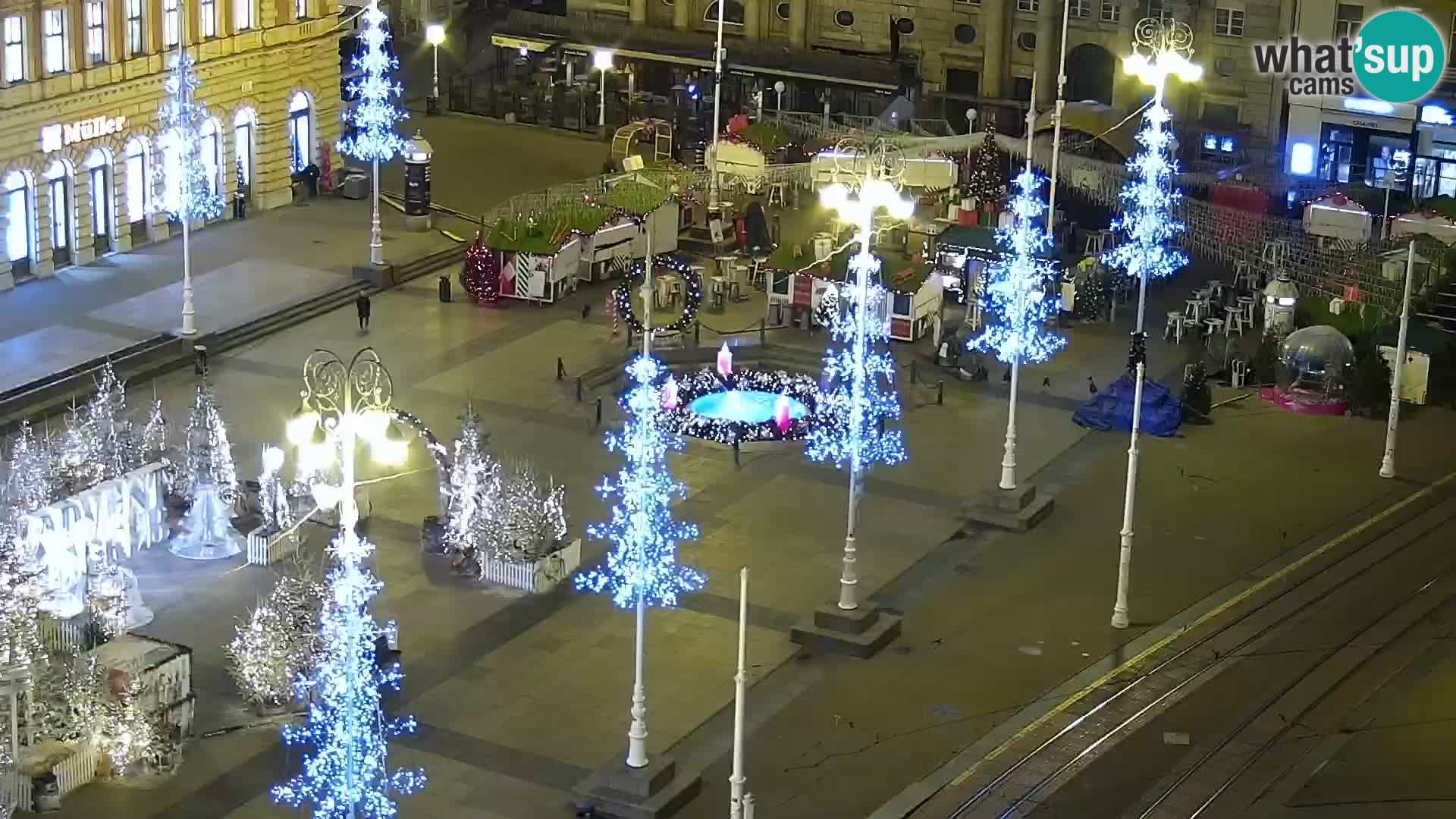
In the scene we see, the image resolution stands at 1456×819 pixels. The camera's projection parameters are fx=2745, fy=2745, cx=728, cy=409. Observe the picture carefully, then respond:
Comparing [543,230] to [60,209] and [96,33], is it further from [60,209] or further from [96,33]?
[96,33]

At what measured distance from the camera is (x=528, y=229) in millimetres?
70875

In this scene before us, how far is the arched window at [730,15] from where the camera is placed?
96562 mm

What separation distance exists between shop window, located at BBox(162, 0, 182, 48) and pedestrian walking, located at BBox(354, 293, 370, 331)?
10644 millimetres

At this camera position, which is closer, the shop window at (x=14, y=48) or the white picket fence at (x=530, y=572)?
the white picket fence at (x=530, y=572)

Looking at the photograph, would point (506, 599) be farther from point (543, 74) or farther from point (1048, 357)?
point (543, 74)

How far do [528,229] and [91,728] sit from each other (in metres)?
29.9

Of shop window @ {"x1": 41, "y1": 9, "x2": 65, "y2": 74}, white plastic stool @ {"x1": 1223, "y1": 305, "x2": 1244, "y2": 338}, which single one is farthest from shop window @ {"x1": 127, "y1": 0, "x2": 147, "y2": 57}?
white plastic stool @ {"x1": 1223, "y1": 305, "x2": 1244, "y2": 338}

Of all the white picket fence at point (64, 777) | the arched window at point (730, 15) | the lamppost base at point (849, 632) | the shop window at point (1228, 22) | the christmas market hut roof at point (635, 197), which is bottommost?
the white picket fence at point (64, 777)

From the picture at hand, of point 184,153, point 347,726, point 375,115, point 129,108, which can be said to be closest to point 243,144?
point 129,108

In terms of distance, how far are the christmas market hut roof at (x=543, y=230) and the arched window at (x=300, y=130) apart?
9909 millimetres

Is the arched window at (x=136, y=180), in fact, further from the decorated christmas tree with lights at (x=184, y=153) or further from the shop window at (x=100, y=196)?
the shop window at (x=100, y=196)

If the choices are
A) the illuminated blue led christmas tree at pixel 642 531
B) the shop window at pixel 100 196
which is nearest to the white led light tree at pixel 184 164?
the shop window at pixel 100 196

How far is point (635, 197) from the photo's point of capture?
75812 millimetres

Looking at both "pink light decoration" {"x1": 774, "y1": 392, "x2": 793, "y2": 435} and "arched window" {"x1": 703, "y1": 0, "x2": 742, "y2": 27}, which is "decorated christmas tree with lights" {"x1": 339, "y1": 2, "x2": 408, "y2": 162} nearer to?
"pink light decoration" {"x1": 774, "y1": 392, "x2": 793, "y2": 435}
